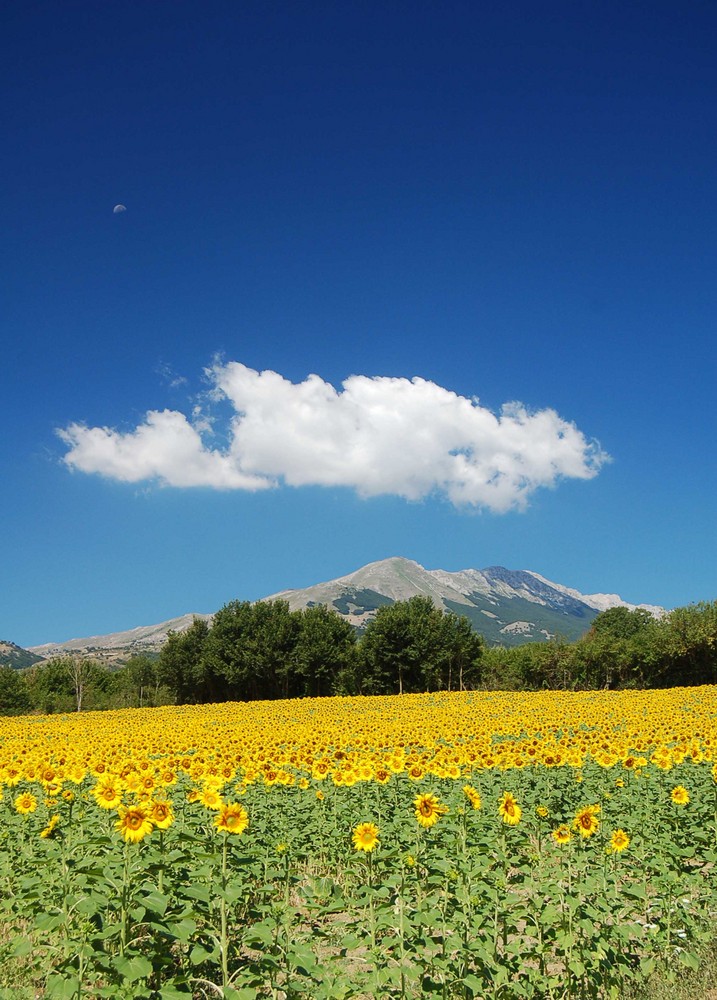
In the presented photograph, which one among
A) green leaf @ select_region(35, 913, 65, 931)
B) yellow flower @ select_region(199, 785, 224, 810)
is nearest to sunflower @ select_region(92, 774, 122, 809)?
yellow flower @ select_region(199, 785, 224, 810)

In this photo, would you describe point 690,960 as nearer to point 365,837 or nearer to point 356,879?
point 365,837

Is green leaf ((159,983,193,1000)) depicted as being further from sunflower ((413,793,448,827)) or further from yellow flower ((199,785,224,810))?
sunflower ((413,793,448,827))

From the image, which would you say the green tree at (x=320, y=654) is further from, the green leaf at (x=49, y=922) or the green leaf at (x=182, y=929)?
the green leaf at (x=49, y=922)

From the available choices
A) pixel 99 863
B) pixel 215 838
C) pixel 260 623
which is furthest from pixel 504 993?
pixel 260 623

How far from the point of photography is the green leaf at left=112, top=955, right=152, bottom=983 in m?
4.00

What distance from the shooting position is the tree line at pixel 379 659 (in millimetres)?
70188

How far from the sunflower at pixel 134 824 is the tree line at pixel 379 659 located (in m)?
66.4

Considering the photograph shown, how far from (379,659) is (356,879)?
63329 mm

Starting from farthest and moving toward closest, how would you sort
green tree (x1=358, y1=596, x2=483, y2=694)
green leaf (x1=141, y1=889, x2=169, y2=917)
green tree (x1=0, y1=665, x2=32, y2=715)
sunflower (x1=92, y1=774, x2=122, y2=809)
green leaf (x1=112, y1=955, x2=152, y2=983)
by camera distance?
green tree (x1=0, y1=665, x2=32, y2=715), green tree (x1=358, y1=596, x2=483, y2=694), sunflower (x1=92, y1=774, x2=122, y2=809), green leaf (x1=141, y1=889, x2=169, y2=917), green leaf (x1=112, y1=955, x2=152, y2=983)

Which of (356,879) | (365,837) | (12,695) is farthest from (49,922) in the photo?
(12,695)

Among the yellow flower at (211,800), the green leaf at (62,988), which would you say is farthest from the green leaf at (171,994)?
the yellow flower at (211,800)

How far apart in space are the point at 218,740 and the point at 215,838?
39.3 feet

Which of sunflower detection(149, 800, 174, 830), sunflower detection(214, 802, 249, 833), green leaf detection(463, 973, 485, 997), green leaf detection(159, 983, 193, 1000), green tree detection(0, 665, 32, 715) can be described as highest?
sunflower detection(149, 800, 174, 830)

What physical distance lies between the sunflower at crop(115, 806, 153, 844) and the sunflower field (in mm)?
20
